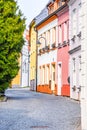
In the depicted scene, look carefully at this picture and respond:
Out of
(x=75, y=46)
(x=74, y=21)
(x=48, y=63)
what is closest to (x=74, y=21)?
(x=74, y=21)

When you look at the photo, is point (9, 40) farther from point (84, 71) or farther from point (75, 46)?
point (84, 71)

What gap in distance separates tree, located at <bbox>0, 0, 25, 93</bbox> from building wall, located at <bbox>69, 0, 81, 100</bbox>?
3286 millimetres

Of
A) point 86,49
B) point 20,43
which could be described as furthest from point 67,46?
point 86,49

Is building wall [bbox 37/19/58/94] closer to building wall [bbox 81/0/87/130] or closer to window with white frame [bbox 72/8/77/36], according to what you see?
window with white frame [bbox 72/8/77/36]

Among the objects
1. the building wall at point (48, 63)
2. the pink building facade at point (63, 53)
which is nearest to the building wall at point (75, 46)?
the pink building facade at point (63, 53)

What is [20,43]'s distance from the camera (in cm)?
3180

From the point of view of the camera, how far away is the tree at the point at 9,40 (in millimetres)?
30719

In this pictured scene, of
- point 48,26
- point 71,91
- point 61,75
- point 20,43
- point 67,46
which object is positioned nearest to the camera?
point 20,43

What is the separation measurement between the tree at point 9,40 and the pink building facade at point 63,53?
5.38 m

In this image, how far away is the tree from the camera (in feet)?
101

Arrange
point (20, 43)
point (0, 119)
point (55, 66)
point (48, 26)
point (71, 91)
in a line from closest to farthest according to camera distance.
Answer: point (0, 119), point (20, 43), point (71, 91), point (55, 66), point (48, 26)

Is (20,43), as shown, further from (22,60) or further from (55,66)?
(22,60)

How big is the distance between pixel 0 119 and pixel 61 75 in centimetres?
2306

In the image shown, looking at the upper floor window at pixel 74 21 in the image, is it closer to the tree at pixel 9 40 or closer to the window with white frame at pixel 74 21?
the window with white frame at pixel 74 21
